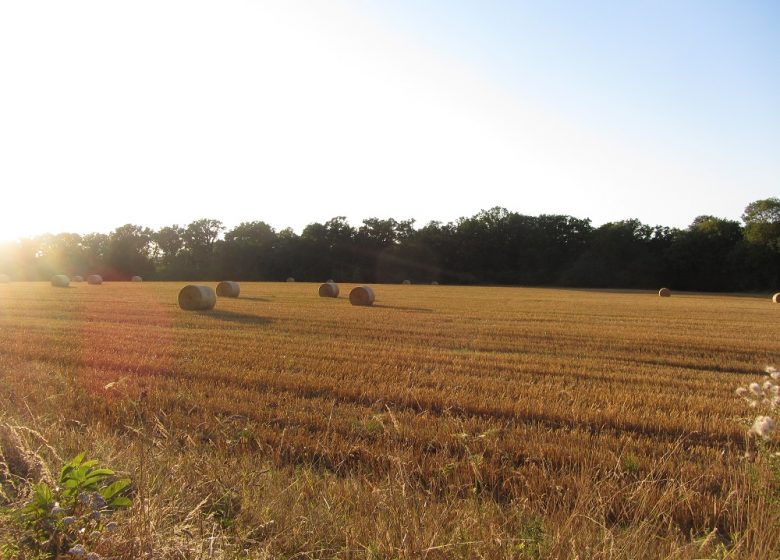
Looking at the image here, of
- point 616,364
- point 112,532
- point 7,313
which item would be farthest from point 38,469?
point 7,313

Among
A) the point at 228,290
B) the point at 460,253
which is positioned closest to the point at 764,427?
the point at 228,290

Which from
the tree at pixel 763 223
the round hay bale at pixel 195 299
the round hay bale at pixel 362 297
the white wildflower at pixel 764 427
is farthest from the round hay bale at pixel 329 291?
the tree at pixel 763 223

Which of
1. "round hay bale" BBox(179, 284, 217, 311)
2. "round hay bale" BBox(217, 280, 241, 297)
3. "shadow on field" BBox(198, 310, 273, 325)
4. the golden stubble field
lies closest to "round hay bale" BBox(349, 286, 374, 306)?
"round hay bale" BBox(179, 284, 217, 311)

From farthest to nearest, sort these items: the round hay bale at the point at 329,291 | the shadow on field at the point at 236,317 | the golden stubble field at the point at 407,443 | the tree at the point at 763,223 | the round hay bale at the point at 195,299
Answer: the tree at the point at 763,223 → the round hay bale at the point at 329,291 → the round hay bale at the point at 195,299 → the shadow on field at the point at 236,317 → the golden stubble field at the point at 407,443

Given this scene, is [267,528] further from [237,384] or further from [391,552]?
[237,384]

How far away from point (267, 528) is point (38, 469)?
1.87 m

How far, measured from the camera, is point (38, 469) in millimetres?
4113

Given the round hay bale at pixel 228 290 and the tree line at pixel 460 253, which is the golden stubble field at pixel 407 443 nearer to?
the round hay bale at pixel 228 290

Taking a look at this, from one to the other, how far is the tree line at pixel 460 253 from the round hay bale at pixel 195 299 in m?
56.7

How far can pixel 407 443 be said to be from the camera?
5289mm

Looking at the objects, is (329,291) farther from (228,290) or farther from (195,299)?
(195,299)

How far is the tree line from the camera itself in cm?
7469

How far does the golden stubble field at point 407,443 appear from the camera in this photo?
3322mm

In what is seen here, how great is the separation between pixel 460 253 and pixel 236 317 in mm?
68203
